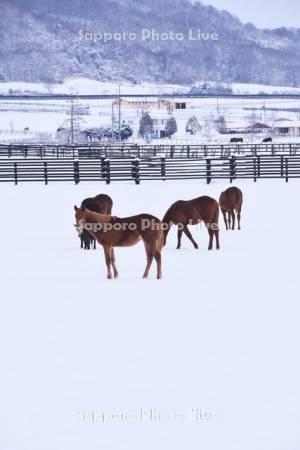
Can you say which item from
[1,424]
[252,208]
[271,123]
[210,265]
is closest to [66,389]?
[1,424]

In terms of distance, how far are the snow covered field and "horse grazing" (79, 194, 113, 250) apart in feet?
0.55

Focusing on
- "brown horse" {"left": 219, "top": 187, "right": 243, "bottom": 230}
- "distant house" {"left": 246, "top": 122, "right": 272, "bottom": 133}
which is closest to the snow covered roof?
"distant house" {"left": 246, "top": 122, "right": 272, "bottom": 133}

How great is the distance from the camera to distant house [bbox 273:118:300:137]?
126500 millimetres

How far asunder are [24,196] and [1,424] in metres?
20.1

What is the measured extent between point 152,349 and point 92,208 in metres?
6.41

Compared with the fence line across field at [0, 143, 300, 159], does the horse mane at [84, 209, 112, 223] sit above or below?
above

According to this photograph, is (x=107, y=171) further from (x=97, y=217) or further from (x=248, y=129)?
(x=248, y=129)

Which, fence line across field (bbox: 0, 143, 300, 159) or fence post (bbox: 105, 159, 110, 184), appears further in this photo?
fence line across field (bbox: 0, 143, 300, 159)

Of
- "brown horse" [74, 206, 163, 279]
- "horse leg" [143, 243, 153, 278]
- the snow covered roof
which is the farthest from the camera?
the snow covered roof

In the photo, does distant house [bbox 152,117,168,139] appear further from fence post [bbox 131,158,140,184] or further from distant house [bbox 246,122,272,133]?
fence post [bbox 131,158,140,184]

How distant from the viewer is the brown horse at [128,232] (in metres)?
11.2

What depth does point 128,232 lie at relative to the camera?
37.0 ft

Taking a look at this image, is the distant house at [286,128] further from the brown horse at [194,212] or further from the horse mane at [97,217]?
the horse mane at [97,217]

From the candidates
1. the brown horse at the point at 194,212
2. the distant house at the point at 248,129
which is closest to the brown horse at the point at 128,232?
the brown horse at the point at 194,212
